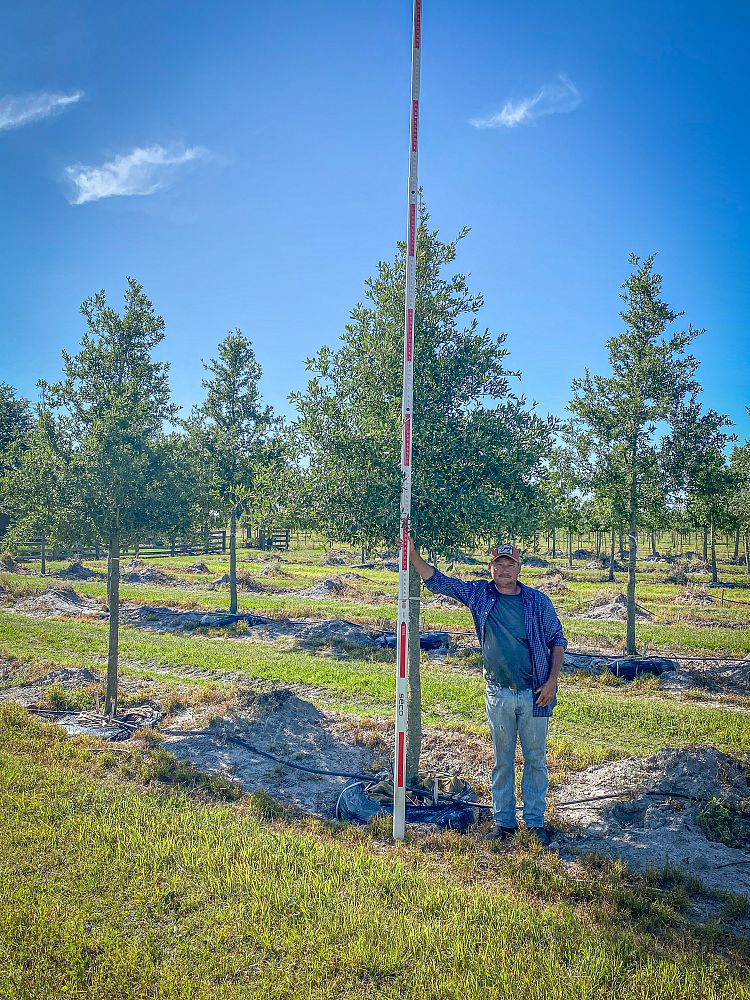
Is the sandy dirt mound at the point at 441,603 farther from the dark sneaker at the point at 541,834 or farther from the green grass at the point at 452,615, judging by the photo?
the dark sneaker at the point at 541,834

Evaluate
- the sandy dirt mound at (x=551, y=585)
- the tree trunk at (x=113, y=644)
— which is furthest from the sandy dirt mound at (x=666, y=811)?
the sandy dirt mound at (x=551, y=585)

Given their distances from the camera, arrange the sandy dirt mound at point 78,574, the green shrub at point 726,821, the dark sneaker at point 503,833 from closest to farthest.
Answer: the dark sneaker at point 503,833
the green shrub at point 726,821
the sandy dirt mound at point 78,574

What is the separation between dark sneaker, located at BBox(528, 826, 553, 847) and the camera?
6.30 metres

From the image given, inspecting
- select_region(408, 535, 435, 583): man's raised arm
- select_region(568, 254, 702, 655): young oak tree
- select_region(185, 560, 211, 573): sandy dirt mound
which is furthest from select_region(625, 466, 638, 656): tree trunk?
select_region(185, 560, 211, 573): sandy dirt mound

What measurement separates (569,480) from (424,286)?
970 cm

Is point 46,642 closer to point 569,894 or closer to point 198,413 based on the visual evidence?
point 198,413

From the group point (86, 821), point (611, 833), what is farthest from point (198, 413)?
point (611, 833)

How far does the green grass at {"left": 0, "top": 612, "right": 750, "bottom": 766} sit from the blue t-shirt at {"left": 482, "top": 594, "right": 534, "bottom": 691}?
3.47m

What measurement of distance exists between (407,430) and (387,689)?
847cm

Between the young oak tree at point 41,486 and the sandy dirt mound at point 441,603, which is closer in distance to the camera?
the young oak tree at point 41,486

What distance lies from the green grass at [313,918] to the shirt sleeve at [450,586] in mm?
2574

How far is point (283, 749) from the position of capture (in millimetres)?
9469

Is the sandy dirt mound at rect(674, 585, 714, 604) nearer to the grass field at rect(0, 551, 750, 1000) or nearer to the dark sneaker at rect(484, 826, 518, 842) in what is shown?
the grass field at rect(0, 551, 750, 1000)

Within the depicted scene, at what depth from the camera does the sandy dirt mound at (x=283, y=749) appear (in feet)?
26.2
